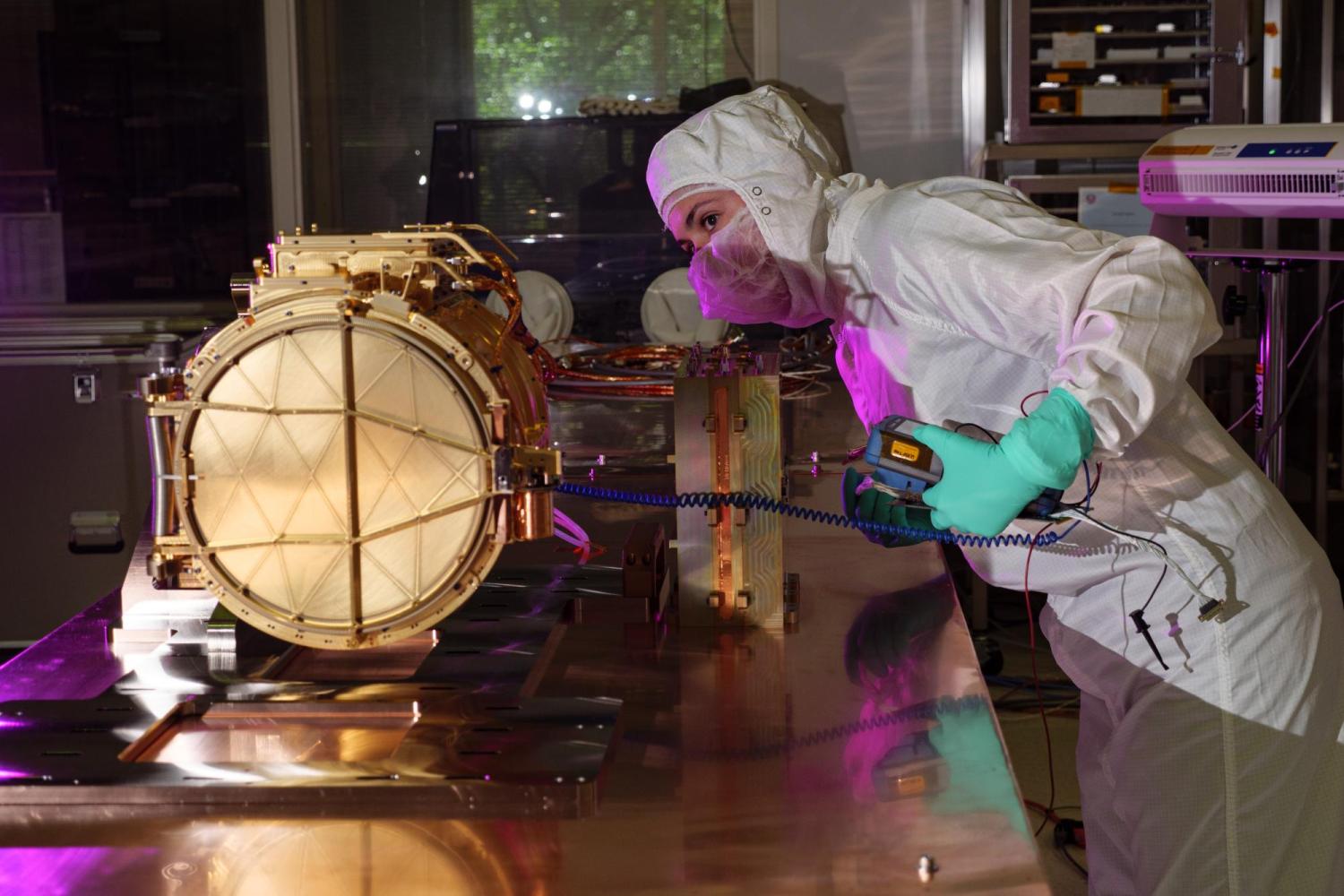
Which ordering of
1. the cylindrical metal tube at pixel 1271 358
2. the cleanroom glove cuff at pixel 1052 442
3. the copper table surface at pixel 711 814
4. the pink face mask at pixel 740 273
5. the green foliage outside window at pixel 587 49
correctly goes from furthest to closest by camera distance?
1. the green foliage outside window at pixel 587 49
2. the cylindrical metal tube at pixel 1271 358
3. the pink face mask at pixel 740 273
4. the cleanroom glove cuff at pixel 1052 442
5. the copper table surface at pixel 711 814

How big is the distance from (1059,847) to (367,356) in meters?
1.90

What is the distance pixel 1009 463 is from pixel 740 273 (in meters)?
0.45

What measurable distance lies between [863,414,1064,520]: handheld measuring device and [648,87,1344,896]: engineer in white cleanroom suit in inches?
3.1

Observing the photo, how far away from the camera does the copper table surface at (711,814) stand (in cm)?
82

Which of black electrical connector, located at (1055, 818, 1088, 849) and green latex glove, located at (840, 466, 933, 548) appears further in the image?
black electrical connector, located at (1055, 818, 1088, 849)

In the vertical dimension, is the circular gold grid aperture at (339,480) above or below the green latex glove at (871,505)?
above

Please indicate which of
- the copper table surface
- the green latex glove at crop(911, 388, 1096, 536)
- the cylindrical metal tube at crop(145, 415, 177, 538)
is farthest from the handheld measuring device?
the cylindrical metal tube at crop(145, 415, 177, 538)

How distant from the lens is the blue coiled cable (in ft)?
4.05

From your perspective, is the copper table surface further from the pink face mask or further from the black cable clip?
the pink face mask

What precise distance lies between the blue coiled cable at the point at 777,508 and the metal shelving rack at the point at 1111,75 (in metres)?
2.33

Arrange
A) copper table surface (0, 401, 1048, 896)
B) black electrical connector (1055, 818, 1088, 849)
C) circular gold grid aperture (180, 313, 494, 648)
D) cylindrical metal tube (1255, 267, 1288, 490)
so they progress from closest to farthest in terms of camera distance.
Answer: copper table surface (0, 401, 1048, 896), circular gold grid aperture (180, 313, 494, 648), black electrical connector (1055, 818, 1088, 849), cylindrical metal tube (1255, 267, 1288, 490)

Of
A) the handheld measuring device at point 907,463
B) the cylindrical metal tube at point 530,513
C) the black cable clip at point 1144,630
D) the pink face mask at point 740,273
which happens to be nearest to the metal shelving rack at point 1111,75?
the pink face mask at point 740,273

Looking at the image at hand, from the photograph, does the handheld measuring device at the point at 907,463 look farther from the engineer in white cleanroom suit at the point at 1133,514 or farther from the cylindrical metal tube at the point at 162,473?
the cylindrical metal tube at the point at 162,473

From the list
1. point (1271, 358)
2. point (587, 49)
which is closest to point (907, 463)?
point (1271, 358)
